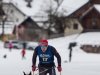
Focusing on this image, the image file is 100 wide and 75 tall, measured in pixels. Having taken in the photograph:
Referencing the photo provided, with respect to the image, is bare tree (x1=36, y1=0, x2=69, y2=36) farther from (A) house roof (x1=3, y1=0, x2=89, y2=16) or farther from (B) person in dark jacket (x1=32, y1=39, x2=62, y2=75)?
(B) person in dark jacket (x1=32, y1=39, x2=62, y2=75)

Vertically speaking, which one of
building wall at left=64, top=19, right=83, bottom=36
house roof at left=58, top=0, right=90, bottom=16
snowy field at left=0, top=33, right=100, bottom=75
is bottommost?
snowy field at left=0, top=33, right=100, bottom=75

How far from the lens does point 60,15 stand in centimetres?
5650

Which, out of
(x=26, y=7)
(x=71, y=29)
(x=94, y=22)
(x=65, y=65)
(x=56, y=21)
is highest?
(x=26, y=7)

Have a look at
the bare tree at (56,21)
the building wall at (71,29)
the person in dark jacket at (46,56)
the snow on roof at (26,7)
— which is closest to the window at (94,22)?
the building wall at (71,29)

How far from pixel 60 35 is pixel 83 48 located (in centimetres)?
1566

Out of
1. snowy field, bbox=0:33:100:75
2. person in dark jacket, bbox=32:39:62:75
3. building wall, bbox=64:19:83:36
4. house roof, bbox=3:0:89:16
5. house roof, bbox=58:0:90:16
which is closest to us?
person in dark jacket, bbox=32:39:62:75

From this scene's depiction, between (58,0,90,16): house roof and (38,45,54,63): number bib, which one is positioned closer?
(38,45,54,63): number bib

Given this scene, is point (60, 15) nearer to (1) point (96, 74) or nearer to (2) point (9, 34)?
(2) point (9, 34)

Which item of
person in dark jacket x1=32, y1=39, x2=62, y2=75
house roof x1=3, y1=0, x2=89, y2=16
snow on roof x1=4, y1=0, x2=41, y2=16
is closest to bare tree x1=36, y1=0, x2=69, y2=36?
house roof x1=3, y1=0, x2=89, y2=16

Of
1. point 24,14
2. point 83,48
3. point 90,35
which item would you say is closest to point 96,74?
point 83,48

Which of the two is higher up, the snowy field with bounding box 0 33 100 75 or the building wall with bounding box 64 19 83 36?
the building wall with bounding box 64 19 83 36

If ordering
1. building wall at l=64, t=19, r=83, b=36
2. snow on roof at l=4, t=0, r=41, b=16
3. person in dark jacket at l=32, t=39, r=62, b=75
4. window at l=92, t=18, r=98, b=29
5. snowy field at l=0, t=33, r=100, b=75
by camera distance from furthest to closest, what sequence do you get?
snow on roof at l=4, t=0, r=41, b=16 → building wall at l=64, t=19, r=83, b=36 → window at l=92, t=18, r=98, b=29 → snowy field at l=0, t=33, r=100, b=75 → person in dark jacket at l=32, t=39, r=62, b=75

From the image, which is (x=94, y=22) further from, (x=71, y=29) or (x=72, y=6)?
(x=72, y=6)

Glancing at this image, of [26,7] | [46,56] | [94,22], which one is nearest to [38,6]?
[26,7]
